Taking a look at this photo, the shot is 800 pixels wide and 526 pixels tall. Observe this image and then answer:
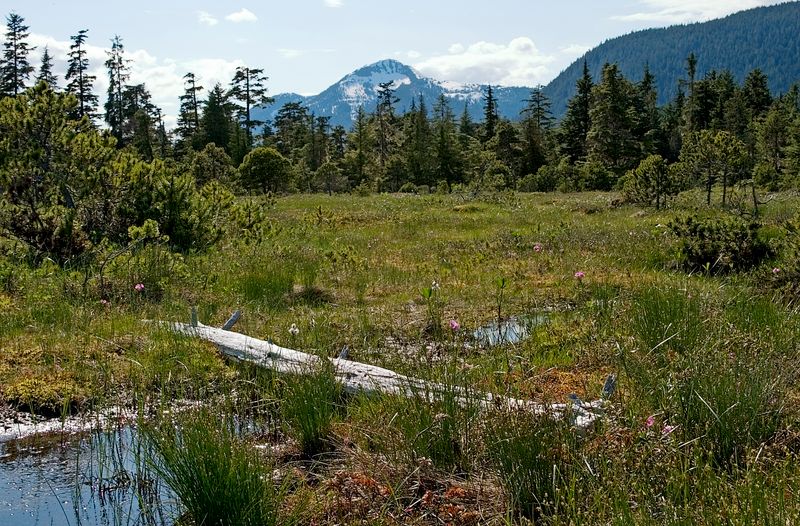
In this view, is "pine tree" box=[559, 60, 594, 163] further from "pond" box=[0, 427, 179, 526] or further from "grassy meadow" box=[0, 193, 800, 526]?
"pond" box=[0, 427, 179, 526]

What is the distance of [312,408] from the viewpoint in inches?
198

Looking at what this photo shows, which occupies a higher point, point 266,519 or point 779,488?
point 779,488

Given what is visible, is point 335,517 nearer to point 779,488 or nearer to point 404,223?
point 779,488

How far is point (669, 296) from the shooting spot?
21.5ft

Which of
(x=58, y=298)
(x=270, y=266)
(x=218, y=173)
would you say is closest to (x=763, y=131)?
(x=218, y=173)

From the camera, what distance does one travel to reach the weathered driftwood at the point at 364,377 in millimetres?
4449

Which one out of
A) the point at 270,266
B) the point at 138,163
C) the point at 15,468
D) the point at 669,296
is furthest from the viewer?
the point at 138,163

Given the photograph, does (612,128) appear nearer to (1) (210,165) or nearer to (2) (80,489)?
(1) (210,165)

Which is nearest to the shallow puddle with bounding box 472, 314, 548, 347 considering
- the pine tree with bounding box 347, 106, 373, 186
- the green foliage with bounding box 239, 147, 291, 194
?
the green foliage with bounding box 239, 147, 291, 194

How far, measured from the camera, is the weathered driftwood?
14.6ft

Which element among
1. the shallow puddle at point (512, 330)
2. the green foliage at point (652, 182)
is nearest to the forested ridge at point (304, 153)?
the green foliage at point (652, 182)

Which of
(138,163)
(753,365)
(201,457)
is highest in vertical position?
(138,163)

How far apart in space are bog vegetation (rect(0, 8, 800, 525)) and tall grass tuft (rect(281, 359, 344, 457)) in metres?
0.02

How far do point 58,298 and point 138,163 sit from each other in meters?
4.22
